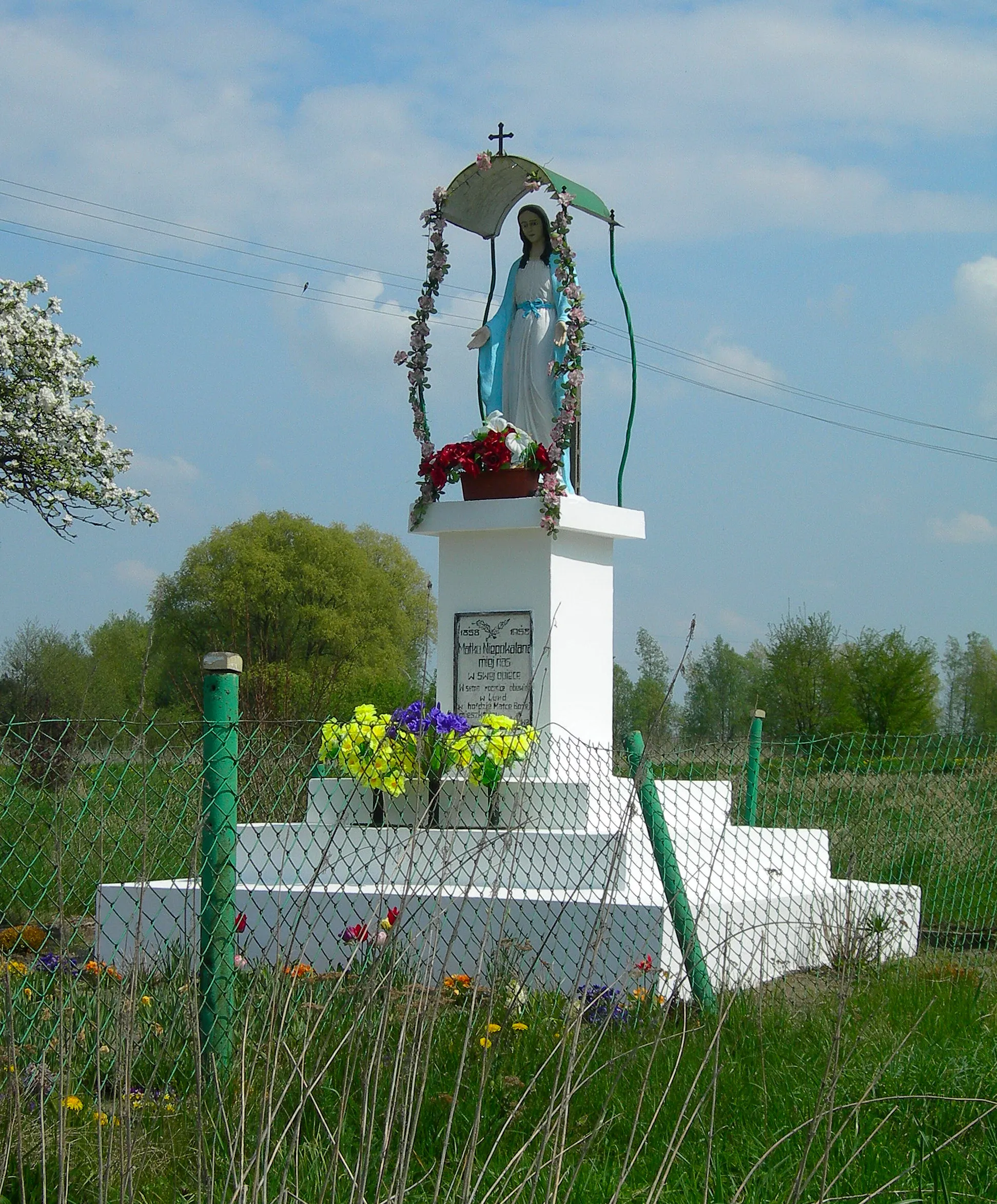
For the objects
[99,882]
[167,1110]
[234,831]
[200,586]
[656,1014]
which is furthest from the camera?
[200,586]

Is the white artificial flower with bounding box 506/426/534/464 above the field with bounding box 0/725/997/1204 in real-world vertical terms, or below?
above

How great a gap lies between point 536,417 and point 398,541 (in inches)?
1374

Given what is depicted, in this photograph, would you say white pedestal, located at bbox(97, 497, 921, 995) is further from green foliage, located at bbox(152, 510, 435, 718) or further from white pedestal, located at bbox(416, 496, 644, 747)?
green foliage, located at bbox(152, 510, 435, 718)

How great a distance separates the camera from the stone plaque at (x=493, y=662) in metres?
7.97

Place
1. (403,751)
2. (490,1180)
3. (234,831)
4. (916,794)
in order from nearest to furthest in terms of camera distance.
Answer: (490,1180) → (234,831) → (403,751) → (916,794)

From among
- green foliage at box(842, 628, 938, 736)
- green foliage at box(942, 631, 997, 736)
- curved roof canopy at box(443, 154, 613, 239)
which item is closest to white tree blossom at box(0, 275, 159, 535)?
curved roof canopy at box(443, 154, 613, 239)

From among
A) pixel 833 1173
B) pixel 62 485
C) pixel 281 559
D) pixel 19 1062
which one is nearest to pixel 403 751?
pixel 19 1062

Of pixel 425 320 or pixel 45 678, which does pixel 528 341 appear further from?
pixel 45 678

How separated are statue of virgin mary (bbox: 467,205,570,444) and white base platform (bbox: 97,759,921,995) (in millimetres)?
2498

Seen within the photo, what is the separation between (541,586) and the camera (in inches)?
315

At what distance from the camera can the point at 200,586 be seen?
132 feet

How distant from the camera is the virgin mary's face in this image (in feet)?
29.0

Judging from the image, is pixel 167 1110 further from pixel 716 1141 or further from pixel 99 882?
pixel 716 1141

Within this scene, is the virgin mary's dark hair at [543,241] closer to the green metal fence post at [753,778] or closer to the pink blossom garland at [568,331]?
the pink blossom garland at [568,331]
